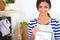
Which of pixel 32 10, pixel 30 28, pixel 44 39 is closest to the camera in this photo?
pixel 44 39

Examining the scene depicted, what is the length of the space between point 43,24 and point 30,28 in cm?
16

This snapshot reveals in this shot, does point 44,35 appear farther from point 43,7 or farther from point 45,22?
point 43,7

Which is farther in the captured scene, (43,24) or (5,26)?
(5,26)

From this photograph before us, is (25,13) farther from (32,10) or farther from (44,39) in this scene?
(44,39)

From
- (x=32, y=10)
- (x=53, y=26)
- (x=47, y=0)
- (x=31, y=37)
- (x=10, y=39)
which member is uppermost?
(x=47, y=0)

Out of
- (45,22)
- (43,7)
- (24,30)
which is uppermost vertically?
(43,7)

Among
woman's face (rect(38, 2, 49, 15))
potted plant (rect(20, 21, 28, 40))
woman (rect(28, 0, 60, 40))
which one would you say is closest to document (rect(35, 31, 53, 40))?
woman (rect(28, 0, 60, 40))

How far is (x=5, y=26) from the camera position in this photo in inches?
75.9

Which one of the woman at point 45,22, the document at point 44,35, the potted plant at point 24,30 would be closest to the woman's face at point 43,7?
the woman at point 45,22

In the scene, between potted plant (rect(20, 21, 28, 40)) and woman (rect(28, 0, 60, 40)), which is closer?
woman (rect(28, 0, 60, 40))

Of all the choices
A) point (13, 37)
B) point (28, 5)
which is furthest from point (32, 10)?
point (13, 37)

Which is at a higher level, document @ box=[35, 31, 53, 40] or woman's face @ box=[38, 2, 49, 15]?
woman's face @ box=[38, 2, 49, 15]

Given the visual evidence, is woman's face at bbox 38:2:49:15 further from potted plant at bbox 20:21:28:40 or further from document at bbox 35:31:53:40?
potted plant at bbox 20:21:28:40

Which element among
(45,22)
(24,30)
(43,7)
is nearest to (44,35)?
(45,22)
